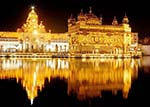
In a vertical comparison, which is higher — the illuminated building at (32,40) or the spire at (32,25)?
the spire at (32,25)

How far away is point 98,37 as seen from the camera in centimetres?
4709

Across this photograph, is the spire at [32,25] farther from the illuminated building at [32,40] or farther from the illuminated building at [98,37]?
the illuminated building at [98,37]

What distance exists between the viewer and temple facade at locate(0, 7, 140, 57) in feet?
149

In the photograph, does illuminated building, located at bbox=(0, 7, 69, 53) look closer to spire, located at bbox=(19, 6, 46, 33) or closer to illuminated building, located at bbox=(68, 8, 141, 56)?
spire, located at bbox=(19, 6, 46, 33)

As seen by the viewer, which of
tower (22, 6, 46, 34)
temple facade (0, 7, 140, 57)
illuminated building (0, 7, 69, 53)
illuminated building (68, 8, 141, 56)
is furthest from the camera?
tower (22, 6, 46, 34)

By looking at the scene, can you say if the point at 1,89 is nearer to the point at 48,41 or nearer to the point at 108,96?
the point at 108,96

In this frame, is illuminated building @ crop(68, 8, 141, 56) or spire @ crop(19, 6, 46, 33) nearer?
illuminated building @ crop(68, 8, 141, 56)

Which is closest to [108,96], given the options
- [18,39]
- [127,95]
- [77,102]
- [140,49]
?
[127,95]

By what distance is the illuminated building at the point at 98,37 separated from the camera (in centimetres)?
4565

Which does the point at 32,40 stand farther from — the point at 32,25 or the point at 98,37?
the point at 98,37

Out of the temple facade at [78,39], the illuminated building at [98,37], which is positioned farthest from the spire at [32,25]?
the illuminated building at [98,37]

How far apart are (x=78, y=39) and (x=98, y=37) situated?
9.55 ft

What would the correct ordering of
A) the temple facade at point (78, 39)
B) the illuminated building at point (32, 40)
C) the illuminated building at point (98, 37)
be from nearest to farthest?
1. the illuminated building at point (32, 40)
2. the temple facade at point (78, 39)
3. the illuminated building at point (98, 37)

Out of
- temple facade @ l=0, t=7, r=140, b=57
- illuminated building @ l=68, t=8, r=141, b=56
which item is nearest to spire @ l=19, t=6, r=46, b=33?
temple facade @ l=0, t=7, r=140, b=57
